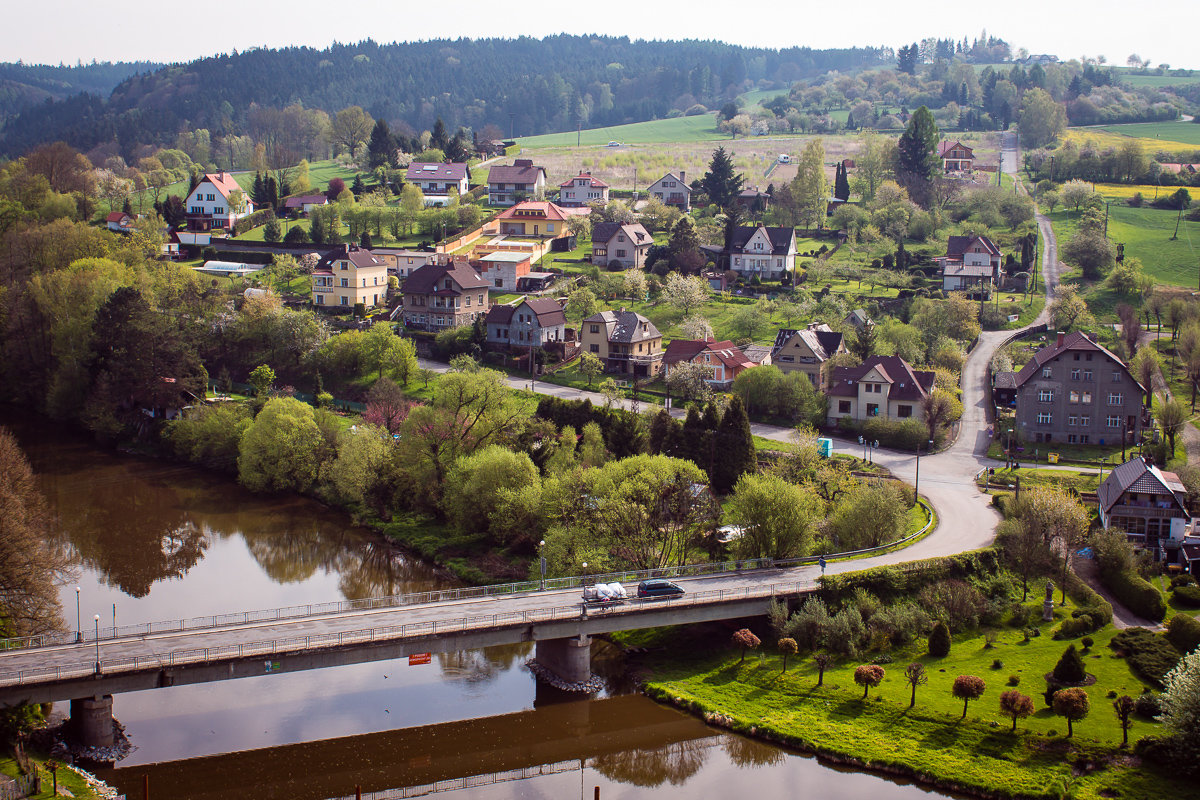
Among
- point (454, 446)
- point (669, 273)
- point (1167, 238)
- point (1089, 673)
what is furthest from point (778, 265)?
point (1089, 673)

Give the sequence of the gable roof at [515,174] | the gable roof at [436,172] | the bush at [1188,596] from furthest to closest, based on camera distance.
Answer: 1. the gable roof at [436,172]
2. the gable roof at [515,174]
3. the bush at [1188,596]

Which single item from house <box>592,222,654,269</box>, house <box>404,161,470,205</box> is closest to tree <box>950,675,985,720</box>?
house <box>592,222,654,269</box>

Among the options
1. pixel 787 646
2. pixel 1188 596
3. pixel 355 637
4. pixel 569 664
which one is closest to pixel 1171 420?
pixel 1188 596

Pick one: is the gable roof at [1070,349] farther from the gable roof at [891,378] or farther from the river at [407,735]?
the river at [407,735]

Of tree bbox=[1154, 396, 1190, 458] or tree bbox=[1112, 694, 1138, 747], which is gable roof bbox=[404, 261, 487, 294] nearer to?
tree bbox=[1154, 396, 1190, 458]

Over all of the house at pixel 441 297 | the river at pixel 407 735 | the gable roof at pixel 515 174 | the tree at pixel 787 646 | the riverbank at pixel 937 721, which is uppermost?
the gable roof at pixel 515 174

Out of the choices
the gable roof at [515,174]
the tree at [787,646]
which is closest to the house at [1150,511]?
the tree at [787,646]
